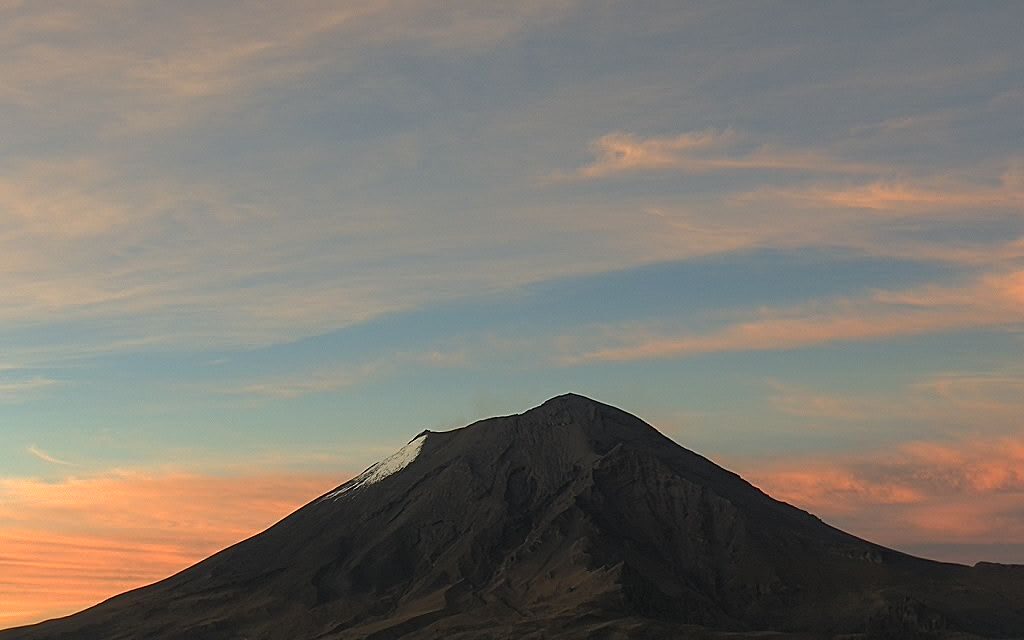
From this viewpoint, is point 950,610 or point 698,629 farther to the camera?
point 950,610

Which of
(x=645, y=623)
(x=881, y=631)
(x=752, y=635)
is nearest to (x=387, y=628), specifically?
(x=645, y=623)

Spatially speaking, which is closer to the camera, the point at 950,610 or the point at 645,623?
the point at 645,623

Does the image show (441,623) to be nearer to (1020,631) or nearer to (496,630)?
(496,630)

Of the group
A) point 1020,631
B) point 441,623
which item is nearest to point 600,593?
point 441,623

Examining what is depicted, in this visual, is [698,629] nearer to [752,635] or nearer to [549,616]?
[752,635]

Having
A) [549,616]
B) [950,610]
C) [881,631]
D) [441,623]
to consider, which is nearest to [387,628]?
[441,623]

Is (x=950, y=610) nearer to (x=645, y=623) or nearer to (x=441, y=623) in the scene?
(x=645, y=623)

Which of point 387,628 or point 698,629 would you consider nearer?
point 698,629
